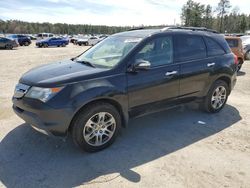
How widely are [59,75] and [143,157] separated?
1.75m

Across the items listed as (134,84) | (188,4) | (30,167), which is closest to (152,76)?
(134,84)

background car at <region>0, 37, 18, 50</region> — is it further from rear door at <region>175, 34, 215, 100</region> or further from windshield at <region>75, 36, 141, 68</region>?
rear door at <region>175, 34, 215, 100</region>

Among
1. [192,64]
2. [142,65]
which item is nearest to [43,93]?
[142,65]

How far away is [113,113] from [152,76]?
0.93m

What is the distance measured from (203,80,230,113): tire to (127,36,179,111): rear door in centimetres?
108

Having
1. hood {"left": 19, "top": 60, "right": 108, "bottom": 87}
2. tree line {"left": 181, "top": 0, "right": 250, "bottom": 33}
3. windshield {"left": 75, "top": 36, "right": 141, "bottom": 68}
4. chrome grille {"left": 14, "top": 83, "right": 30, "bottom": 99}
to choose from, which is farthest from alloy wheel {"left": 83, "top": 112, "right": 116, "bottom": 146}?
tree line {"left": 181, "top": 0, "right": 250, "bottom": 33}

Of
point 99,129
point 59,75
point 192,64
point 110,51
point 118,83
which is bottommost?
point 99,129

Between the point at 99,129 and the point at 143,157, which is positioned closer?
the point at 143,157

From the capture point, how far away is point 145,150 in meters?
4.20

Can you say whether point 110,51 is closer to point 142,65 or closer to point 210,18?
point 142,65

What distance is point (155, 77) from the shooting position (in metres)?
4.50

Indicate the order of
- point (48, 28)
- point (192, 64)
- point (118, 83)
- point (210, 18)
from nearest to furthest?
point (118, 83), point (192, 64), point (210, 18), point (48, 28)

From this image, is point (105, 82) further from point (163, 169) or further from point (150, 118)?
point (150, 118)

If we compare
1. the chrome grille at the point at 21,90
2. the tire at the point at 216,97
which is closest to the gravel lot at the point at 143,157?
the tire at the point at 216,97
